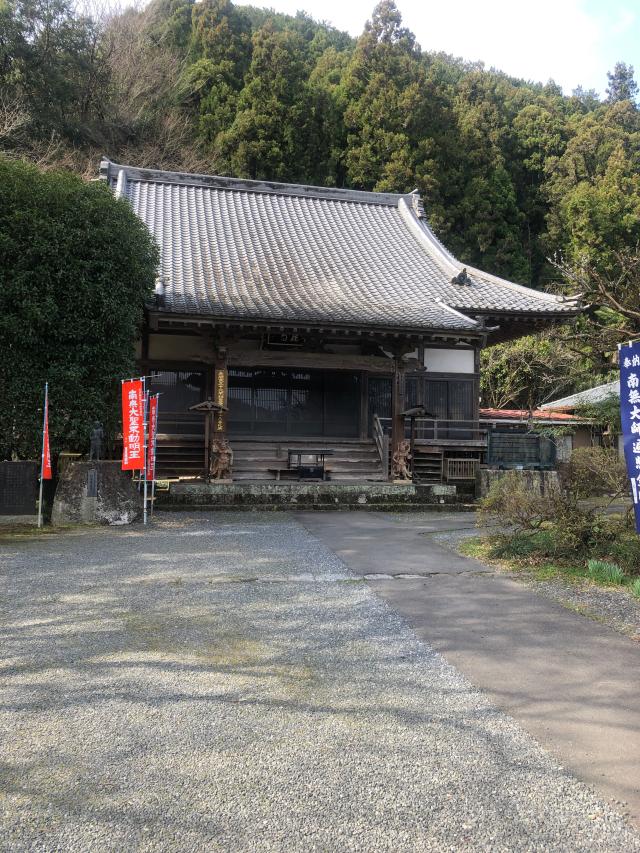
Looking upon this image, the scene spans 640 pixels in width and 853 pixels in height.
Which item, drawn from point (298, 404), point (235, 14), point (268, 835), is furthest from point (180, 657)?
point (235, 14)

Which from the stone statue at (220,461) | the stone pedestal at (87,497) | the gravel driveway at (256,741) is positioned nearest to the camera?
the gravel driveway at (256,741)

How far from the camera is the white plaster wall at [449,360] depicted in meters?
15.1

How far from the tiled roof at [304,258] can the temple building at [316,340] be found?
6cm

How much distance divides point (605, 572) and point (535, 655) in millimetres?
2433

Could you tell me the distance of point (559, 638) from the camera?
14.4 ft

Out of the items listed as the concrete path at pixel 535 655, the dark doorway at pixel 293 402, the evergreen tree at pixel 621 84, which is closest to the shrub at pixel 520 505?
the concrete path at pixel 535 655

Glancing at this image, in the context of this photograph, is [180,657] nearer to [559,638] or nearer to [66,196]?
[559,638]

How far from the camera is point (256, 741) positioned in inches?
112

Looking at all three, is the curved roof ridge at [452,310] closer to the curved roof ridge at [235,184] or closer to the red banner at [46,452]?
the curved roof ridge at [235,184]

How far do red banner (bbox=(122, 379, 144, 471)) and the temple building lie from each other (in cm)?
244

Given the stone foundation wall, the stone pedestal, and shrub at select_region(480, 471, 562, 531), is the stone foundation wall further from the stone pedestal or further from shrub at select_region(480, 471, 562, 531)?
shrub at select_region(480, 471, 562, 531)

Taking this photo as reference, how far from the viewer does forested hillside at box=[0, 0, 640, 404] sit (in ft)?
84.2

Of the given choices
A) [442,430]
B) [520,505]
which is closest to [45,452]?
[520,505]

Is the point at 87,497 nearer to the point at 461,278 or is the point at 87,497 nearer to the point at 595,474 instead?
the point at 595,474
